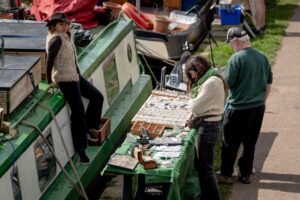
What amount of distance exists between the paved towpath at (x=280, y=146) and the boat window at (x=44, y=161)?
7.76 ft

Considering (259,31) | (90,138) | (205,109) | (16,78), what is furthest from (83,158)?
(259,31)

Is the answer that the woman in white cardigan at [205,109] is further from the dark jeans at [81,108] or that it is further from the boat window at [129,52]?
the boat window at [129,52]

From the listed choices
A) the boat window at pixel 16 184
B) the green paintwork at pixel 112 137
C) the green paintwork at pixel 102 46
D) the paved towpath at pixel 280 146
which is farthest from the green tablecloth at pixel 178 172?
the green paintwork at pixel 102 46

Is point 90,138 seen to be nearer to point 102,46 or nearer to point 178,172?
point 102,46

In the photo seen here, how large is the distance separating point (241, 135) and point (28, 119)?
113 inches

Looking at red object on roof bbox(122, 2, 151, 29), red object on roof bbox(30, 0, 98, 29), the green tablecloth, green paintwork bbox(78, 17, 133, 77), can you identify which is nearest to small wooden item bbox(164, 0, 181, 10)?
red object on roof bbox(122, 2, 151, 29)

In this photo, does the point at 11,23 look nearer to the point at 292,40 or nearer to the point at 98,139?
the point at 98,139

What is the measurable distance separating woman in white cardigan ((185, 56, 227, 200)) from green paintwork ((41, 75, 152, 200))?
4.12 feet

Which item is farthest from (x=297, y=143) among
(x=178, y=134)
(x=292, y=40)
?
(x=292, y=40)

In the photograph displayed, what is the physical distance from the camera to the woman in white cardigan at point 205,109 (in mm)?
8789

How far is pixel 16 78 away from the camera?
806 cm

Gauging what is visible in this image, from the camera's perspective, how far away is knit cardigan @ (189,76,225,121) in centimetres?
876

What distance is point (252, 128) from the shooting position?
9.95 m

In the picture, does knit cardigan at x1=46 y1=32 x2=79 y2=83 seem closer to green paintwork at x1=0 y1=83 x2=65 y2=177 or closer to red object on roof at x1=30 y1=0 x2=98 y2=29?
green paintwork at x1=0 y1=83 x2=65 y2=177
